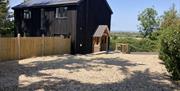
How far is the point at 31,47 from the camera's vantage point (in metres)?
26.5

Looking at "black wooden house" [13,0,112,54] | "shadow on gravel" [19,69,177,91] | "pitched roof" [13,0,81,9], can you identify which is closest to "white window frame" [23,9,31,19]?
"black wooden house" [13,0,112,54]

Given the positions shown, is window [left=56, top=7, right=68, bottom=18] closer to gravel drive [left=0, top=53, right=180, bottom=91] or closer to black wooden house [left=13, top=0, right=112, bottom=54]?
black wooden house [left=13, top=0, right=112, bottom=54]

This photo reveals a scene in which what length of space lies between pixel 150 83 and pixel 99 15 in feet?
72.4

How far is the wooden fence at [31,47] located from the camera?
2400 cm

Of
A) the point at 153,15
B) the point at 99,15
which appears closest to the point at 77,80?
the point at 99,15

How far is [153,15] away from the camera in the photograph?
230ft

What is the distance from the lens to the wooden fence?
2400cm

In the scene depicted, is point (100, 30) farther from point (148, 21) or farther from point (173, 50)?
point (148, 21)

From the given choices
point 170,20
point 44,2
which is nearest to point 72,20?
point 44,2

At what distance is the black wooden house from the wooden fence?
166 cm

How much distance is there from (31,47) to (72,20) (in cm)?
725

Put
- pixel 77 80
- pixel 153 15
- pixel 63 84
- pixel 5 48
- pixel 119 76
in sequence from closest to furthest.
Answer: pixel 63 84 < pixel 77 80 < pixel 119 76 < pixel 5 48 < pixel 153 15

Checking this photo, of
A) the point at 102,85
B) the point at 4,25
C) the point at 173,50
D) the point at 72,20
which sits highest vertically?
the point at 72,20

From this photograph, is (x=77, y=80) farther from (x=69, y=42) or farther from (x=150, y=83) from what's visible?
(x=69, y=42)
